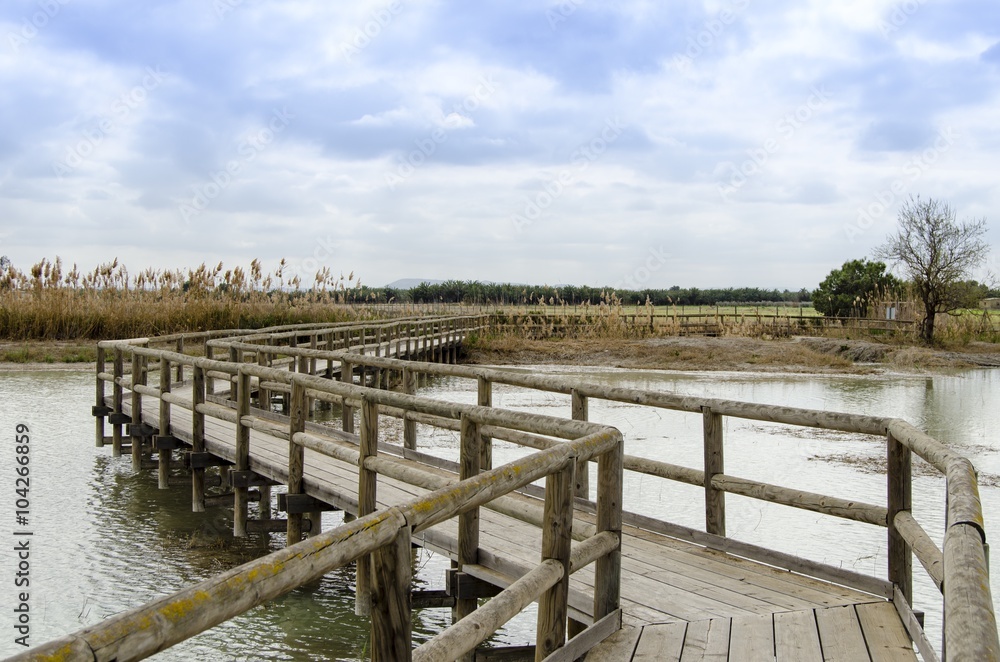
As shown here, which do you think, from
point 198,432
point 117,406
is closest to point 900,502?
point 198,432

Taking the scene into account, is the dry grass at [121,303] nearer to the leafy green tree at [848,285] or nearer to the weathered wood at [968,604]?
the weathered wood at [968,604]

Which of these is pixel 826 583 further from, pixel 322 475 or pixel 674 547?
pixel 322 475

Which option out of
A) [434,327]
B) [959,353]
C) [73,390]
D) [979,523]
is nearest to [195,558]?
[979,523]

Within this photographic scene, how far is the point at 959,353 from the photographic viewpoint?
29.6m

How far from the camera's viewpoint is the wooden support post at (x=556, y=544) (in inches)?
124

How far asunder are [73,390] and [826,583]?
16396 millimetres

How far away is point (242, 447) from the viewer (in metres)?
7.40

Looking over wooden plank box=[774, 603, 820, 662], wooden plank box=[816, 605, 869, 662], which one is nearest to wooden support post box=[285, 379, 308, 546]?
wooden plank box=[774, 603, 820, 662]

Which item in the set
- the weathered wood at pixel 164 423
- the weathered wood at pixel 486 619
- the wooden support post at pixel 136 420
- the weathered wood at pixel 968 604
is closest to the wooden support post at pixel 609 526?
the weathered wood at pixel 486 619

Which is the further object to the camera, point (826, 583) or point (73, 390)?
point (73, 390)

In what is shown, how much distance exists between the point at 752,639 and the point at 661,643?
15.1 inches

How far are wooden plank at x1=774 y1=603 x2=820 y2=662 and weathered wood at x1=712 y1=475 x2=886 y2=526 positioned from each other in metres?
0.59

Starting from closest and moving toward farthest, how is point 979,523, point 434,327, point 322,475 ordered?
1. point 979,523
2. point 322,475
3. point 434,327

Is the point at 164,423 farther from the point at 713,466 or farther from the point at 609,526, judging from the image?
the point at 609,526
